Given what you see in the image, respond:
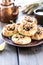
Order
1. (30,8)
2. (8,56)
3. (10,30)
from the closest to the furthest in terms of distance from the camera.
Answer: (8,56), (10,30), (30,8)

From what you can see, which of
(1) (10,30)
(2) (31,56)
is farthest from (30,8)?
(2) (31,56)

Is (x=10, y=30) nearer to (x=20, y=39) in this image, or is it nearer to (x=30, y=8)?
(x=20, y=39)

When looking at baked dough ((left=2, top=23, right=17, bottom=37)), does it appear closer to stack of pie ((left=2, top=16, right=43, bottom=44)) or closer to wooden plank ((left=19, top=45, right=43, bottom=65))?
stack of pie ((left=2, top=16, right=43, bottom=44))

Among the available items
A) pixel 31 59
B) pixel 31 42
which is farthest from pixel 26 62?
pixel 31 42

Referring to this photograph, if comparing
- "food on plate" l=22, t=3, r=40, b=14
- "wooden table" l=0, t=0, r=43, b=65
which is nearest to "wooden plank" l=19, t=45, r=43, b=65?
"wooden table" l=0, t=0, r=43, b=65

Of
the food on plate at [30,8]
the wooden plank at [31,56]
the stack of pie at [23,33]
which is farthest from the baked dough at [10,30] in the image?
the food on plate at [30,8]

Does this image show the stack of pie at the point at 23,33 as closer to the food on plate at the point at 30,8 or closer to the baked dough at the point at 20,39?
the baked dough at the point at 20,39

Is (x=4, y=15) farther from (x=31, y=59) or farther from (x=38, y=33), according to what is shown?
(x=31, y=59)
